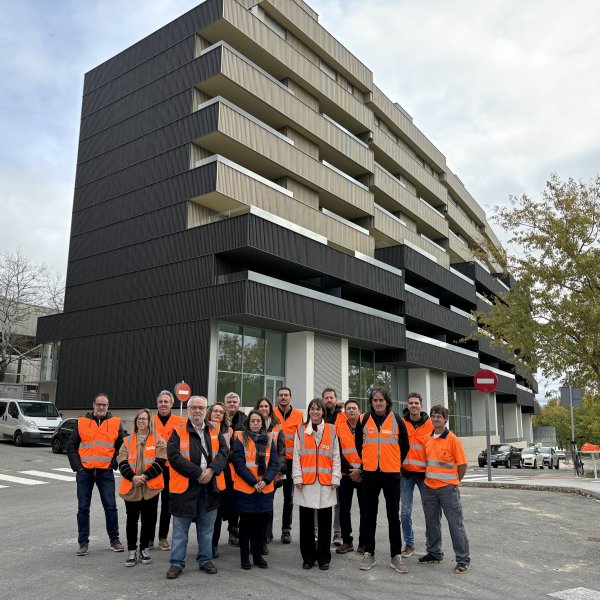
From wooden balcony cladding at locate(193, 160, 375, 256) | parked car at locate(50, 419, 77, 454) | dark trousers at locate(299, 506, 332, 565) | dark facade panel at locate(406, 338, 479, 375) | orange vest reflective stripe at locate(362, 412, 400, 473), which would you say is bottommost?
dark trousers at locate(299, 506, 332, 565)

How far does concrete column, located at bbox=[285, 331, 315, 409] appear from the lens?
86.2 feet

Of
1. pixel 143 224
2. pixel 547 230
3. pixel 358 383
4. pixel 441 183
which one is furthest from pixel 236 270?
pixel 441 183

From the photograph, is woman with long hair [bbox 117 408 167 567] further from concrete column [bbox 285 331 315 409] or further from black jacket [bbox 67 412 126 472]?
concrete column [bbox 285 331 315 409]

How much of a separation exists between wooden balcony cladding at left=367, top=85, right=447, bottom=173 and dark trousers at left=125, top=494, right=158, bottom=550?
36132 millimetres

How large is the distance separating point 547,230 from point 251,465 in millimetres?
15910

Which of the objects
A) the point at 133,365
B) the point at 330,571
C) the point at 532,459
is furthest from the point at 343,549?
the point at 532,459

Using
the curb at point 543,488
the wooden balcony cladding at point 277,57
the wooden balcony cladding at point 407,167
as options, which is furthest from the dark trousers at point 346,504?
the wooden balcony cladding at point 407,167

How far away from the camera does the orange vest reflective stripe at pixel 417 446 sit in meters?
7.40

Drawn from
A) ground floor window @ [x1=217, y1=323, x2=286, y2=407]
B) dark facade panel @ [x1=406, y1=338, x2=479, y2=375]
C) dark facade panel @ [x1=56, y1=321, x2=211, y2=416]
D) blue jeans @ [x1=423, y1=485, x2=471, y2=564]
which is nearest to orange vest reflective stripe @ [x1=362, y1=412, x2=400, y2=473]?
blue jeans @ [x1=423, y1=485, x2=471, y2=564]

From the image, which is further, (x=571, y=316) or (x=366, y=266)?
(x=366, y=266)

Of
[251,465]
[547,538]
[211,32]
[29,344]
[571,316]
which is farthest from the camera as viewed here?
[29,344]

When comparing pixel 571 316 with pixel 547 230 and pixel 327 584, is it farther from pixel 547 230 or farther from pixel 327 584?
pixel 327 584

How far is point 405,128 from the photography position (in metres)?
44.3

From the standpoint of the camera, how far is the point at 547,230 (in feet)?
63.8
